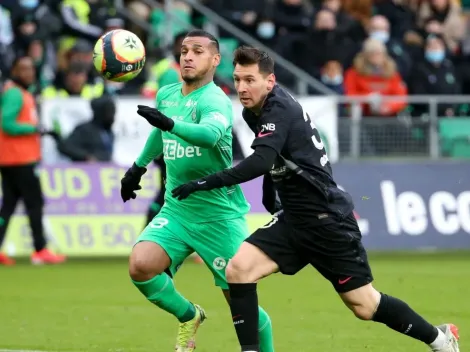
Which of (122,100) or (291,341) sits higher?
(122,100)

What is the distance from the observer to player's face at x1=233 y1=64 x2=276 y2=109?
7641 millimetres

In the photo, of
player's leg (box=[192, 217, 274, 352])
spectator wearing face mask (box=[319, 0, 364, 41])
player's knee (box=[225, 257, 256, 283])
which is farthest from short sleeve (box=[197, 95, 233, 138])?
spectator wearing face mask (box=[319, 0, 364, 41])

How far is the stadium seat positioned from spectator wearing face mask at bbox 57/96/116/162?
16.0 feet

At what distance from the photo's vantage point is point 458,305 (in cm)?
1156

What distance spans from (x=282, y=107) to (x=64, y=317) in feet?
13.1

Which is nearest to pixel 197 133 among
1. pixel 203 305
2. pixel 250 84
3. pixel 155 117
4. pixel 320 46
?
pixel 155 117

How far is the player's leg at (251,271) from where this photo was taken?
754 cm

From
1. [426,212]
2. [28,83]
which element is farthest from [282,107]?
[426,212]

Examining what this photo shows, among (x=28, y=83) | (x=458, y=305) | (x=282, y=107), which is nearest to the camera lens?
(x=282, y=107)

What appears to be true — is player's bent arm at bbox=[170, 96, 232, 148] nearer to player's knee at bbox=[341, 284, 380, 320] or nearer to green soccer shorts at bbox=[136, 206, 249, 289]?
green soccer shorts at bbox=[136, 206, 249, 289]

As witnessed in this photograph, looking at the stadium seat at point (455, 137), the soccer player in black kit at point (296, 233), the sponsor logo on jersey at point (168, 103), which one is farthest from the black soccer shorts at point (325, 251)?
the stadium seat at point (455, 137)

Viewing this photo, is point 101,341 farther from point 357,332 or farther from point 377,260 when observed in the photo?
point 377,260

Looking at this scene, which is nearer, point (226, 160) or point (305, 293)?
point (226, 160)

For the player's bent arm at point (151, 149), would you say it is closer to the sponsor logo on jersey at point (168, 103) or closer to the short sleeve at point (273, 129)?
the sponsor logo on jersey at point (168, 103)
